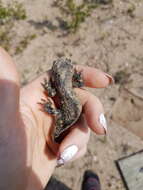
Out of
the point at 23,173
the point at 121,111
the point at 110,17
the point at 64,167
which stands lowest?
the point at 64,167

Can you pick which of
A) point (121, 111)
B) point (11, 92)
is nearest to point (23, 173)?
point (11, 92)

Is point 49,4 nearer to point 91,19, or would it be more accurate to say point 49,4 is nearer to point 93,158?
point 91,19

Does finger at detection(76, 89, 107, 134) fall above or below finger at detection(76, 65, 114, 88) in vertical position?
below

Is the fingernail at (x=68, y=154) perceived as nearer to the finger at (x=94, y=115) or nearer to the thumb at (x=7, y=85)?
the finger at (x=94, y=115)

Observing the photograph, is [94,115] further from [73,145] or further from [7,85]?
[7,85]

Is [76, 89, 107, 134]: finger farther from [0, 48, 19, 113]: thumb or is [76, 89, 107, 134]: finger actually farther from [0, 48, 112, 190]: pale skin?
[0, 48, 19, 113]: thumb

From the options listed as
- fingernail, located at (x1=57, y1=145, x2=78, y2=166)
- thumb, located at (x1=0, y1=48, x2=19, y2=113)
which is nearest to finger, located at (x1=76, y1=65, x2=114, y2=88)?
fingernail, located at (x1=57, y1=145, x2=78, y2=166)
